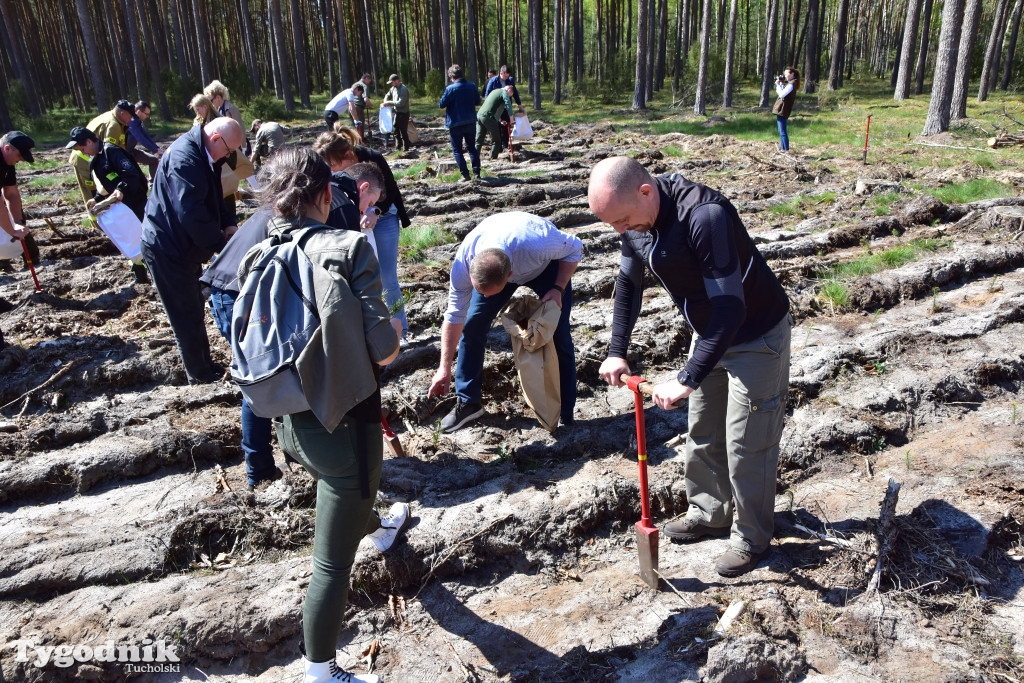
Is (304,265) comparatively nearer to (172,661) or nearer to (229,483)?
(172,661)

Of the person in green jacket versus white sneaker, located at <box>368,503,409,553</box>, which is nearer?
white sneaker, located at <box>368,503,409,553</box>

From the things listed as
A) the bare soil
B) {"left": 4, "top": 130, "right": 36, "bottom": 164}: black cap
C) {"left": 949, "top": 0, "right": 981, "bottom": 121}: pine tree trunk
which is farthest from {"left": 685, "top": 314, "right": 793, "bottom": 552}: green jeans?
{"left": 949, "top": 0, "right": 981, "bottom": 121}: pine tree trunk

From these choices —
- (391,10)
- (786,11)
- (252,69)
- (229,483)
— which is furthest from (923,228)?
(391,10)

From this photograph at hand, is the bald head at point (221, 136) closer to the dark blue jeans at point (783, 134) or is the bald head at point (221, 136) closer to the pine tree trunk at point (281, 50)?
the dark blue jeans at point (783, 134)

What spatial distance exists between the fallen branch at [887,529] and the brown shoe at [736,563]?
1.52 ft

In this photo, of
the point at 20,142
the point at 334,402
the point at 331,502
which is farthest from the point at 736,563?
the point at 20,142

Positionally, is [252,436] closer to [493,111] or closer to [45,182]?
[493,111]

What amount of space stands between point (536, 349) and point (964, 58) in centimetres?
1686

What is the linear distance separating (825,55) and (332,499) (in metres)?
48.7

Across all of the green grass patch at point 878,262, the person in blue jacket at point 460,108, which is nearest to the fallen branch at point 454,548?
the green grass patch at point 878,262

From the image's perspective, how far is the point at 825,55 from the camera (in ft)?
141

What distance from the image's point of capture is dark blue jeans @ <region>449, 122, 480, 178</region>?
11289 mm

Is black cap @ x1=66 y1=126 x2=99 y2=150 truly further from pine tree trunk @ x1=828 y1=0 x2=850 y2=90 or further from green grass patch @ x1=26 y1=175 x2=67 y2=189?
pine tree trunk @ x1=828 y1=0 x2=850 y2=90

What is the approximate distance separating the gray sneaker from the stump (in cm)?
580
